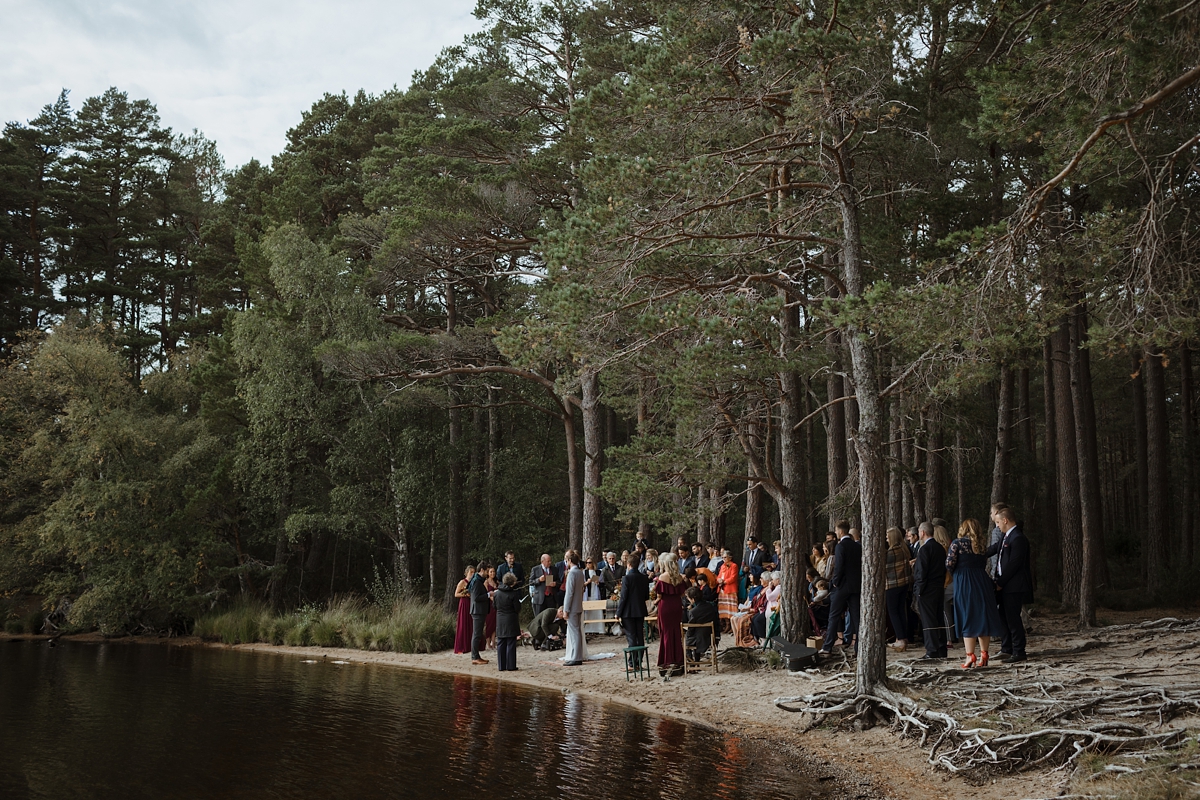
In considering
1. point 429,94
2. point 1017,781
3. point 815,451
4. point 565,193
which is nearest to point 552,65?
point 565,193

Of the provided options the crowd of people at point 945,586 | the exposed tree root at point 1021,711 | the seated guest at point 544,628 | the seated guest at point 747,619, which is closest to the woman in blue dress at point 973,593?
the crowd of people at point 945,586

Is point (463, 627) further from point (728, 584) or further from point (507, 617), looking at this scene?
point (728, 584)

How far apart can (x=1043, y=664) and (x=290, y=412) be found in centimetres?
1876

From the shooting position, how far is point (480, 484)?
25344 mm

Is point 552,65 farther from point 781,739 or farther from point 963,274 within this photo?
point 781,739

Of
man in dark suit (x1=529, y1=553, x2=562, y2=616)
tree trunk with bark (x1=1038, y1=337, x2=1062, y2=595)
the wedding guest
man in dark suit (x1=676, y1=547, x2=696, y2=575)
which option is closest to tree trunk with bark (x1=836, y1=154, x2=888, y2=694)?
man in dark suit (x1=676, y1=547, x2=696, y2=575)

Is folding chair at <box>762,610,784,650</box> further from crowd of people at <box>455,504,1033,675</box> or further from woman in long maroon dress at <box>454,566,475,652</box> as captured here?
woman in long maroon dress at <box>454,566,475,652</box>

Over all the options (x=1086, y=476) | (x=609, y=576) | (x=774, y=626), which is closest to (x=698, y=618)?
(x=774, y=626)

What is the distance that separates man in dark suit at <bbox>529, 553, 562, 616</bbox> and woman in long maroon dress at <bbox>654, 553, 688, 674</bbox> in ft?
13.3

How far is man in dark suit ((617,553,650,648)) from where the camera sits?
12.4 m

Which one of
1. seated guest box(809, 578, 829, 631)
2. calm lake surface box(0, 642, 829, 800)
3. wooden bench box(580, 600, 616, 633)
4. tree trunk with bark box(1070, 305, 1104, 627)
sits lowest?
calm lake surface box(0, 642, 829, 800)

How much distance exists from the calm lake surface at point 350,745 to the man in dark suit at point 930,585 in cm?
367

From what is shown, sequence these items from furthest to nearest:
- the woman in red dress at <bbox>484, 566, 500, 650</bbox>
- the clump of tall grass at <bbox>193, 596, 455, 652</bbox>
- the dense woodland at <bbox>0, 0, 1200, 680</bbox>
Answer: the clump of tall grass at <bbox>193, 596, 455, 652</bbox> < the woman in red dress at <bbox>484, 566, 500, 650</bbox> < the dense woodland at <bbox>0, 0, 1200, 680</bbox>

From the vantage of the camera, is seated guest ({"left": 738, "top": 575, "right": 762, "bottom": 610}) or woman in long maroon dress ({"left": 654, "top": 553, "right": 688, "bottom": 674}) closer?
woman in long maroon dress ({"left": 654, "top": 553, "right": 688, "bottom": 674})
